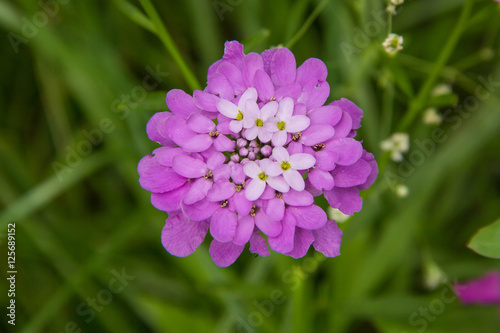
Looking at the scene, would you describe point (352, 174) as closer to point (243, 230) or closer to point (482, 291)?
point (243, 230)

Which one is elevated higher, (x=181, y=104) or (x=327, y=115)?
(x=181, y=104)

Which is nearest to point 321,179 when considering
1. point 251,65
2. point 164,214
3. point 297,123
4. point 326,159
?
point 326,159

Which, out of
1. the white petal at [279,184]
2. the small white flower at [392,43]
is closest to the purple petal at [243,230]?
the white petal at [279,184]

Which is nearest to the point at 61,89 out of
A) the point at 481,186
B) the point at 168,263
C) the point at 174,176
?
the point at 168,263

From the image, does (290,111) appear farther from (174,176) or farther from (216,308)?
(216,308)

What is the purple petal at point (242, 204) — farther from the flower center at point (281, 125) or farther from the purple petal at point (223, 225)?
the flower center at point (281, 125)

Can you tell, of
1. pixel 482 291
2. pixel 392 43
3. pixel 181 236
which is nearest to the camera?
pixel 181 236

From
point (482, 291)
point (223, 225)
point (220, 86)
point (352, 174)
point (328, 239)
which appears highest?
point (220, 86)
